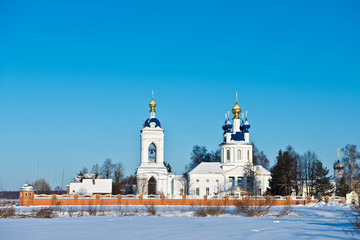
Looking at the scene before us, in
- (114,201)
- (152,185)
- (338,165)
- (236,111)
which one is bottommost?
(114,201)

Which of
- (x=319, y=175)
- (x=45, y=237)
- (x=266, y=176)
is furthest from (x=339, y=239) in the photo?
(x=266, y=176)

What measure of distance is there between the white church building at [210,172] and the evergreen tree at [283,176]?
2.48 m

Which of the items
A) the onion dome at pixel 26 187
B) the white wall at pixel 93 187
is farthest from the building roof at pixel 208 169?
the onion dome at pixel 26 187

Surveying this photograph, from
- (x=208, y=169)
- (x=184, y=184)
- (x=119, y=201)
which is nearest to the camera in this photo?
(x=119, y=201)

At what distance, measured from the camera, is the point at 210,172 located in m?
59.3

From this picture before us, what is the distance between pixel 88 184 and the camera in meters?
51.2

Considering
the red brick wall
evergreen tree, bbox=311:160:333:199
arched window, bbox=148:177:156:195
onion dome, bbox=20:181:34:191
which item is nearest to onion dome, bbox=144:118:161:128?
arched window, bbox=148:177:156:195

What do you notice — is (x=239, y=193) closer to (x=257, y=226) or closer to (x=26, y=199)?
(x=26, y=199)

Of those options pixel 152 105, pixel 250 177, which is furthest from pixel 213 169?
pixel 152 105

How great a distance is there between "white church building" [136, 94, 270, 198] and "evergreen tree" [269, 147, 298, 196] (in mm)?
2477

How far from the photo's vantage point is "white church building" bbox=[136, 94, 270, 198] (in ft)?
173

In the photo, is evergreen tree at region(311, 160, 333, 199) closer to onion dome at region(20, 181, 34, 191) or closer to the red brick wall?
the red brick wall

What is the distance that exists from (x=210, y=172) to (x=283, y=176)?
31.5 ft

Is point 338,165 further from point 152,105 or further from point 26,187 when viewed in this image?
point 26,187
